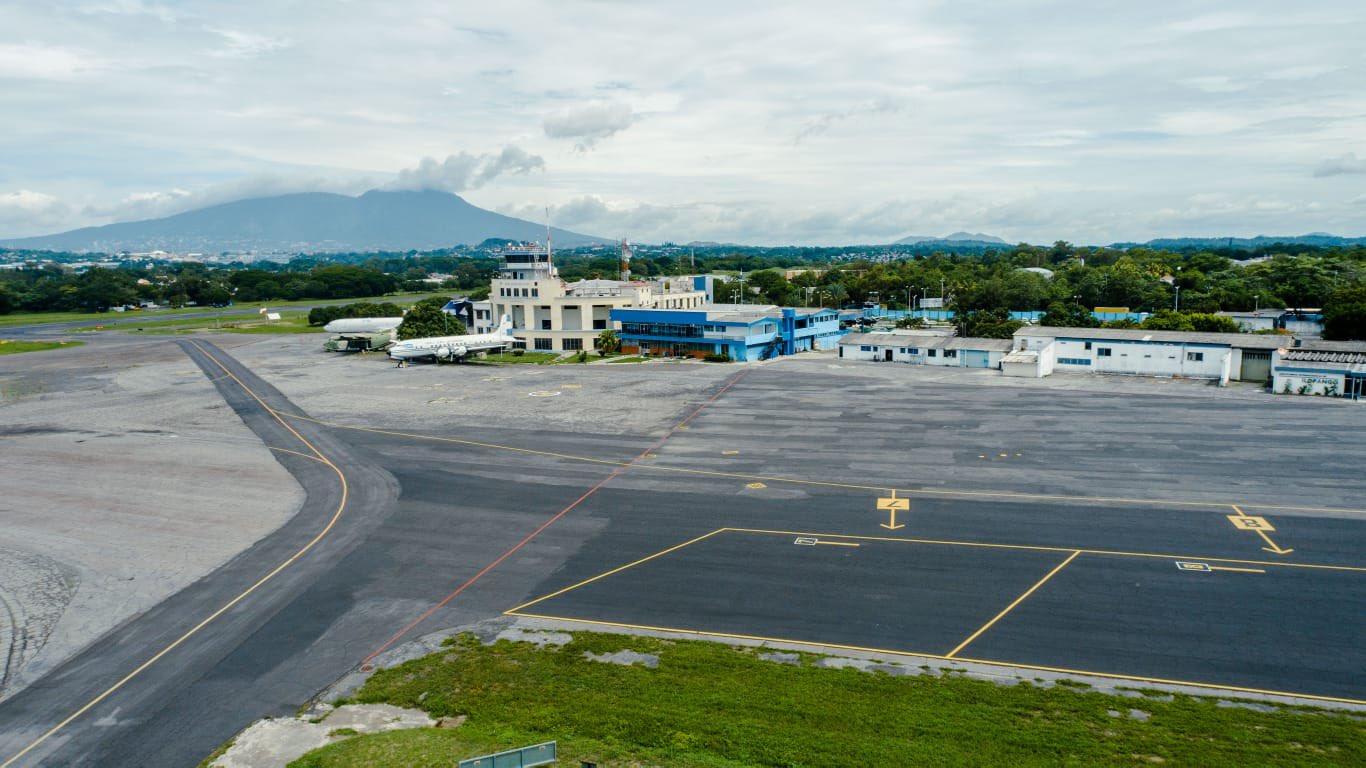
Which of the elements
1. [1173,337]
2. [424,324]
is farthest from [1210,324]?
[424,324]

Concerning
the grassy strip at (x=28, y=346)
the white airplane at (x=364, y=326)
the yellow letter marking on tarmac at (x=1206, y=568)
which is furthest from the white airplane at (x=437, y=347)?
the yellow letter marking on tarmac at (x=1206, y=568)

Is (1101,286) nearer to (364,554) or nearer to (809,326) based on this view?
(809,326)

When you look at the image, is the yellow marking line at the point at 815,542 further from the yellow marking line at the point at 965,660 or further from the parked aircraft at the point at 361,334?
the parked aircraft at the point at 361,334

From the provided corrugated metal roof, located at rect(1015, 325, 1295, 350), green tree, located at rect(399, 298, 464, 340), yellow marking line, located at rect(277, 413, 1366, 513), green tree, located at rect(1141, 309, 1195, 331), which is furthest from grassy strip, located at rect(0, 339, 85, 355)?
green tree, located at rect(1141, 309, 1195, 331)

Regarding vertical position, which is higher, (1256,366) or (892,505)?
(1256,366)

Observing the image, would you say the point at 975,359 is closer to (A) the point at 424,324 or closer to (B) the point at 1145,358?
(B) the point at 1145,358

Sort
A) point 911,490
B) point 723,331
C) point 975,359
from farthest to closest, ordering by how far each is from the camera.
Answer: point 723,331 < point 975,359 < point 911,490
